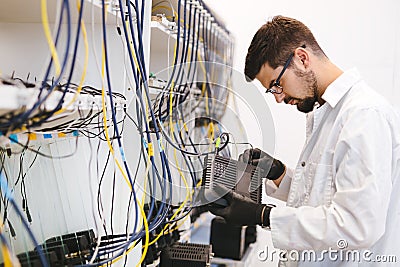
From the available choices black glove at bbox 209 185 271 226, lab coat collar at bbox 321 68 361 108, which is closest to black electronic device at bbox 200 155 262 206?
black glove at bbox 209 185 271 226

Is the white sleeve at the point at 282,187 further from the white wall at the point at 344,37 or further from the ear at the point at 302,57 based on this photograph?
the white wall at the point at 344,37

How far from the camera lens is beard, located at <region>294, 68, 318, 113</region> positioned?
152 centimetres

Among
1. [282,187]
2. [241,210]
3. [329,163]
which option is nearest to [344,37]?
[282,187]

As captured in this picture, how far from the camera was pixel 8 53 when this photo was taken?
1355 millimetres

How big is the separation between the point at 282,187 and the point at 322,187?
0.47 m

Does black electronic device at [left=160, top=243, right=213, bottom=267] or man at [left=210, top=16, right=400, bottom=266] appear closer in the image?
man at [left=210, top=16, right=400, bottom=266]

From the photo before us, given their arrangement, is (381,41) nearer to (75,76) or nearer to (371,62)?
(371,62)

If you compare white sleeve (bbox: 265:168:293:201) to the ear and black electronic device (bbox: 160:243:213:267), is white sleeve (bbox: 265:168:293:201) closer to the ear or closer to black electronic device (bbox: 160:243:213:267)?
black electronic device (bbox: 160:243:213:267)

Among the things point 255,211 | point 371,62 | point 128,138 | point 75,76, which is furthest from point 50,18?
point 371,62

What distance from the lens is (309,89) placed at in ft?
5.09

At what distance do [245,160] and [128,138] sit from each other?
1.69ft

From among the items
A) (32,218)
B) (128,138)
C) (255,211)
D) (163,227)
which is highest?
(128,138)

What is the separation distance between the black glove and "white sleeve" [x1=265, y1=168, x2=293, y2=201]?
383 millimetres

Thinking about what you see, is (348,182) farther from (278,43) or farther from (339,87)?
(278,43)
